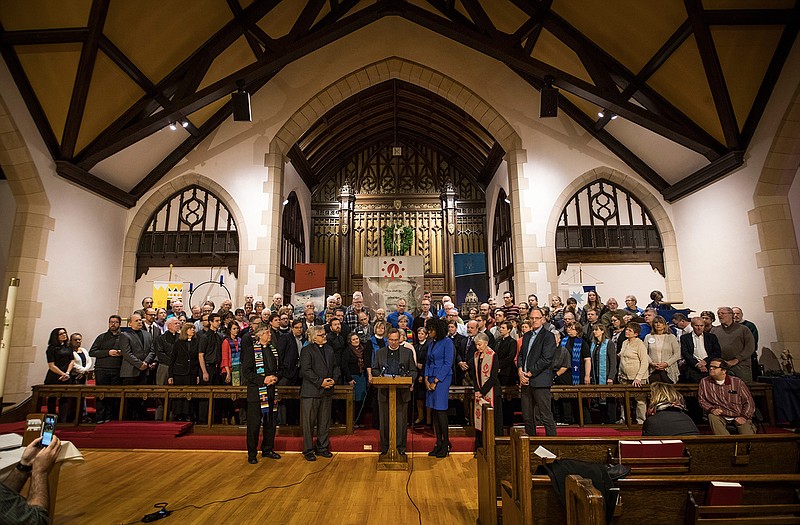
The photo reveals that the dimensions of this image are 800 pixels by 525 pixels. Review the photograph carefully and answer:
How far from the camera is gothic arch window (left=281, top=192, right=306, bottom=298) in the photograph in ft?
31.3

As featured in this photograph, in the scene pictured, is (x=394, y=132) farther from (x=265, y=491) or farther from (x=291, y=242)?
(x=265, y=491)

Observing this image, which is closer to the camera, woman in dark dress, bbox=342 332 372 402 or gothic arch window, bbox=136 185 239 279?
woman in dark dress, bbox=342 332 372 402

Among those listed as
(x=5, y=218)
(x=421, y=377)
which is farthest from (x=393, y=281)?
(x=5, y=218)

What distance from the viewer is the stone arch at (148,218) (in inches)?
307

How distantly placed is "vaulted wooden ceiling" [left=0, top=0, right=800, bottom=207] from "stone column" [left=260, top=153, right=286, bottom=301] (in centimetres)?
167

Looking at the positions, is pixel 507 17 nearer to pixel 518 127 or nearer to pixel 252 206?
pixel 518 127

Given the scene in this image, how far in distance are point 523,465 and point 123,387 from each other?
483cm

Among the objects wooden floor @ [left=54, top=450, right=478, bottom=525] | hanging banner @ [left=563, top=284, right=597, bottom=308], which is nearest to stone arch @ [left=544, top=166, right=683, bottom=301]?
hanging banner @ [left=563, top=284, right=597, bottom=308]

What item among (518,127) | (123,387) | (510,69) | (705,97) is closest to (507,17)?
(510,69)

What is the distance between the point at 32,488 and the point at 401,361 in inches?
117

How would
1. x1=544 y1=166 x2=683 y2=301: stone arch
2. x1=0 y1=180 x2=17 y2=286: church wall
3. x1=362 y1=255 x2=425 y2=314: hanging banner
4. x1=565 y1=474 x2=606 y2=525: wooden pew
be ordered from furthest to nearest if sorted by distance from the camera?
x1=544 y1=166 x2=683 y2=301: stone arch, x1=362 y1=255 x2=425 y2=314: hanging banner, x1=0 y1=180 x2=17 y2=286: church wall, x1=565 y1=474 x2=606 y2=525: wooden pew

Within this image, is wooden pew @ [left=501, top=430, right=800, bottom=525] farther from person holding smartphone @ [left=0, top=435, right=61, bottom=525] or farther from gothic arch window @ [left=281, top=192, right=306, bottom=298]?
gothic arch window @ [left=281, top=192, right=306, bottom=298]

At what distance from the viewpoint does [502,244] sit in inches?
409

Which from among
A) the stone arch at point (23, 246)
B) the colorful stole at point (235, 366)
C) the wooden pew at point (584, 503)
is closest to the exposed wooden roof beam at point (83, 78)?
the stone arch at point (23, 246)
